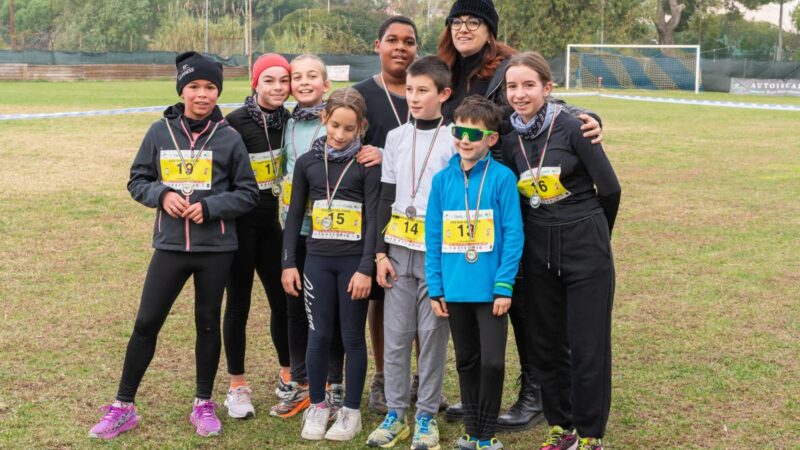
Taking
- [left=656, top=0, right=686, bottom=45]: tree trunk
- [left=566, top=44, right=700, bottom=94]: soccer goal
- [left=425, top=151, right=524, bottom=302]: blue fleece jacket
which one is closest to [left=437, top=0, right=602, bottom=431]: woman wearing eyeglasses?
[left=425, top=151, right=524, bottom=302]: blue fleece jacket

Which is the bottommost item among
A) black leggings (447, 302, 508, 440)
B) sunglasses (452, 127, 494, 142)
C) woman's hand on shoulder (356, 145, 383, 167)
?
black leggings (447, 302, 508, 440)

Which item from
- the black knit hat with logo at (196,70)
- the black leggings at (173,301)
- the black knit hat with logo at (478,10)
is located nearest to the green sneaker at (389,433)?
the black leggings at (173,301)

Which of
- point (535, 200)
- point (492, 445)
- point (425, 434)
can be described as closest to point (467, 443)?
point (492, 445)

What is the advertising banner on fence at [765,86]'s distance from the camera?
3772cm

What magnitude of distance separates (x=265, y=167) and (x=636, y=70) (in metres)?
39.3

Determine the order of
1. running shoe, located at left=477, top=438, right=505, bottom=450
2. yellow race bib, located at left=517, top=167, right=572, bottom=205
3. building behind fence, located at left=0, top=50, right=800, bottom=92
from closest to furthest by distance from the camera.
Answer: yellow race bib, located at left=517, top=167, right=572, bottom=205 < running shoe, located at left=477, top=438, right=505, bottom=450 < building behind fence, located at left=0, top=50, right=800, bottom=92

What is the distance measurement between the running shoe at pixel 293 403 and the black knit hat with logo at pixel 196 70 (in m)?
1.54

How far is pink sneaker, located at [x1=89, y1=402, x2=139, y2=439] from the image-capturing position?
4191mm

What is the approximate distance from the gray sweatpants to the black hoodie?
755 millimetres

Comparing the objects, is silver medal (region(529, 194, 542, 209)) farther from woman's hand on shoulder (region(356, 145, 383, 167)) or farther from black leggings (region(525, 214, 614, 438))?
woman's hand on shoulder (region(356, 145, 383, 167))

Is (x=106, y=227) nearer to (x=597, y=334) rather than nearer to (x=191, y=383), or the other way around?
(x=191, y=383)

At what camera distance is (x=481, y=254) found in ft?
12.7

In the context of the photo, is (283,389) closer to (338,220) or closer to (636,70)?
(338,220)

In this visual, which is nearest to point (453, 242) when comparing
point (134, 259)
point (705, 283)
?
point (705, 283)
